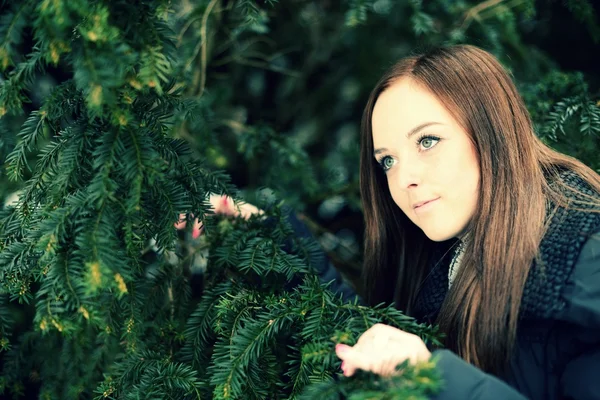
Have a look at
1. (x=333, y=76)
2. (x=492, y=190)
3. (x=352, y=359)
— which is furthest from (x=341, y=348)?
(x=333, y=76)

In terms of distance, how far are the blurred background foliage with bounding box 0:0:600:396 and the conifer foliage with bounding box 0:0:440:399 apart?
10 mm

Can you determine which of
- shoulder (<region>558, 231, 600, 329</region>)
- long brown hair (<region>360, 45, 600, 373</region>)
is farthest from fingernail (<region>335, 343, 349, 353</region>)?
shoulder (<region>558, 231, 600, 329</region>)

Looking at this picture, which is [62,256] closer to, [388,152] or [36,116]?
[36,116]

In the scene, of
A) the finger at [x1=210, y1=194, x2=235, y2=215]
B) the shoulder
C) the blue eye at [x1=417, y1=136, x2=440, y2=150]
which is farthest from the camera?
the finger at [x1=210, y1=194, x2=235, y2=215]

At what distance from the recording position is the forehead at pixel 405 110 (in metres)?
1.29

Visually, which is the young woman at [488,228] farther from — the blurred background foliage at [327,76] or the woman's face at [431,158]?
the blurred background foliage at [327,76]

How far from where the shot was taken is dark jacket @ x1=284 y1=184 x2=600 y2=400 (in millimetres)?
1083

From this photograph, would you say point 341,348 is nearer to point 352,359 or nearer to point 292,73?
point 352,359

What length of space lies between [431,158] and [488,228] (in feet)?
0.72

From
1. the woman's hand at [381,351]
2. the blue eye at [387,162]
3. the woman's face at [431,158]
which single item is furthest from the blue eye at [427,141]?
the woman's hand at [381,351]

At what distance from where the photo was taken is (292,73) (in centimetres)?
217

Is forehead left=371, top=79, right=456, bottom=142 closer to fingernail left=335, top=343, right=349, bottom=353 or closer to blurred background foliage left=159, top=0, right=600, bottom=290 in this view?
blurred background foliage left=159, top=0, right=600, bottom=290

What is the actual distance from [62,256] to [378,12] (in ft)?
5.43

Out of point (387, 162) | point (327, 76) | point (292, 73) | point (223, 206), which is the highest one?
point (387, 162)
